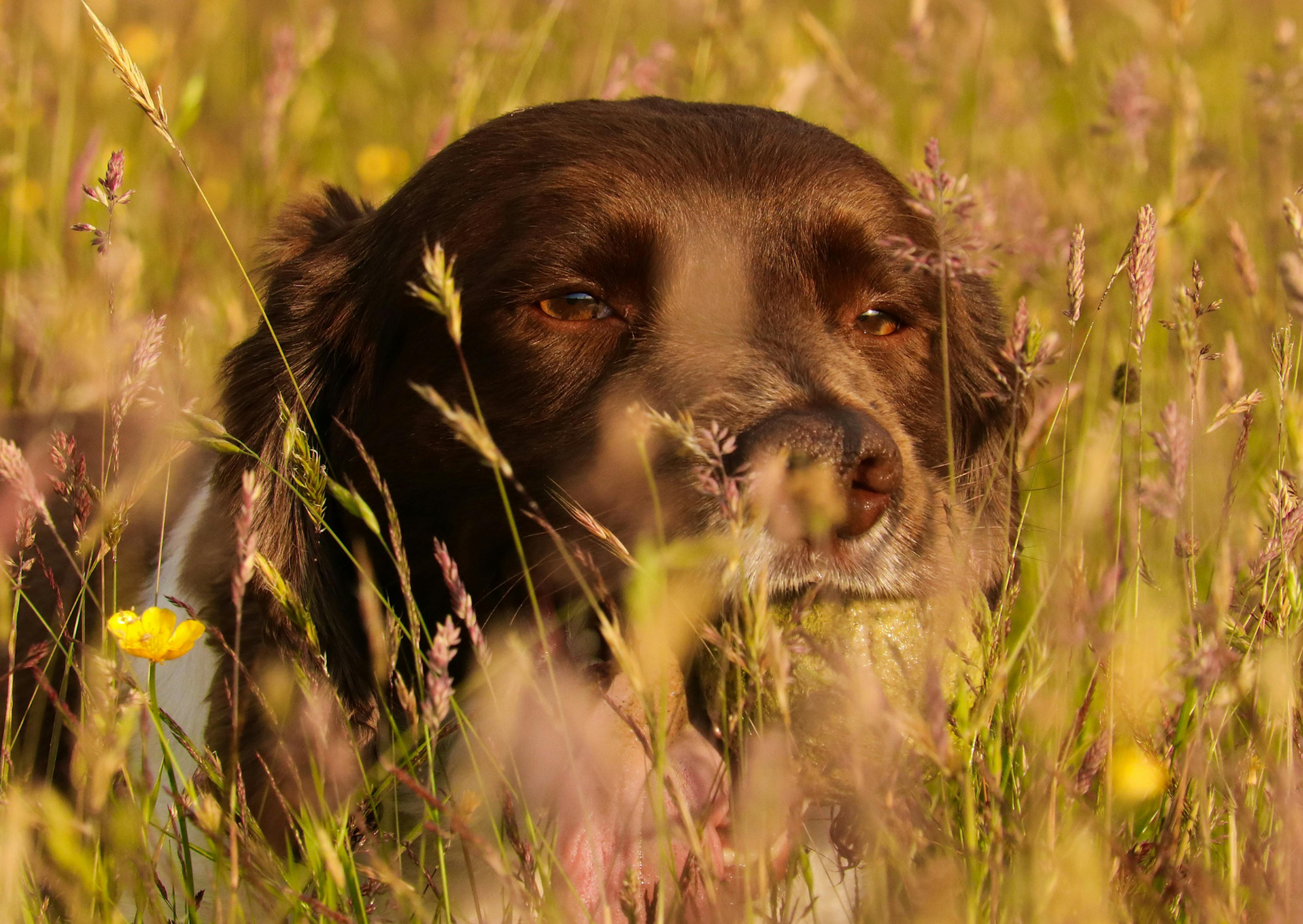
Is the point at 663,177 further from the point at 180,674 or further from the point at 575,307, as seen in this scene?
the point at 180,674

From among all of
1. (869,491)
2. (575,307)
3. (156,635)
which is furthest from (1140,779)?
(156,635)

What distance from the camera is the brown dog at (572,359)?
2.26 metres

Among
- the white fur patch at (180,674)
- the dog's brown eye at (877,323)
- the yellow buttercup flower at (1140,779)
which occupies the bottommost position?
the white fur patch at (180,674)

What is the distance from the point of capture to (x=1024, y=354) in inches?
69.8

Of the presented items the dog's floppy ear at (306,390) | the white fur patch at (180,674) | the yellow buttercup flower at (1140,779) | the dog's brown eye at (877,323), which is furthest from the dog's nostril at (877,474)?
the white fur patch at (180,674)

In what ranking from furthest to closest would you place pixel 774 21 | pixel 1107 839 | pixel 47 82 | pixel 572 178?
1. pixel 774 21
2. pixel 47 82
3. pixel 572 178
4. pixel 1107 839

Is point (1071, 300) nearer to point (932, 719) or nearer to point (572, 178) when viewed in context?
point (932, 719)

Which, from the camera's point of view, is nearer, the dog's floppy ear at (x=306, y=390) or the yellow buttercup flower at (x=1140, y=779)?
the yellow buttercup flower at (x=1140, y=779)

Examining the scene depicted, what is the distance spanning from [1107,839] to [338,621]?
5.04 ft

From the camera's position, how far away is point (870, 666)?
193 cm

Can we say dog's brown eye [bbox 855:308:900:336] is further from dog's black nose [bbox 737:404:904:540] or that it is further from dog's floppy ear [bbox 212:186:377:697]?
dog's floppy ear [bbox 212:186:377:697]

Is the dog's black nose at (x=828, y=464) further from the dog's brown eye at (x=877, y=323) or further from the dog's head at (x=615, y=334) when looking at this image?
the dog's brown eye at (x=877, y=323)

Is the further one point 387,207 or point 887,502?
point 387,207

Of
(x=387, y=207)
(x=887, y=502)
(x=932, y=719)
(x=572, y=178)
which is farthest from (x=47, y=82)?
(x=932, y=719)
